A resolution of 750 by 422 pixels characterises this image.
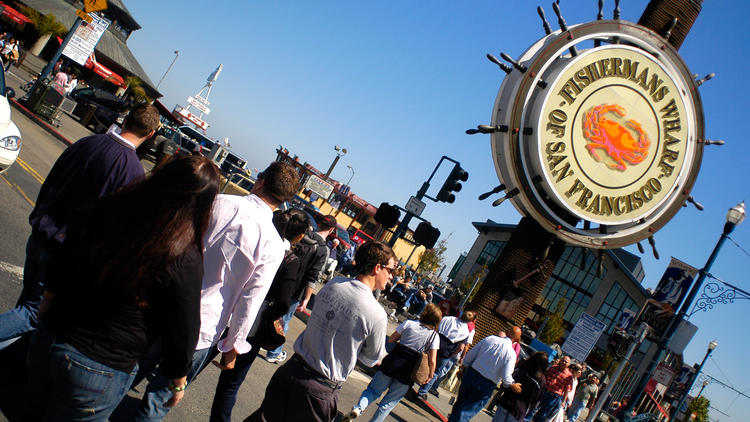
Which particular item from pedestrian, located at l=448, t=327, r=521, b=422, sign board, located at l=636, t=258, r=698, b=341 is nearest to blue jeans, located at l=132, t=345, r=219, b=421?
pedestrian, located at l=448, t=327, r=521, b=422

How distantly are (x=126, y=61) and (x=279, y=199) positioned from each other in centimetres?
5074

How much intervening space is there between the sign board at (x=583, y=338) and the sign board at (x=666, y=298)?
1056 millimetres

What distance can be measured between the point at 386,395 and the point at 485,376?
156 cm

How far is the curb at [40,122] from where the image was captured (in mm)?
14801

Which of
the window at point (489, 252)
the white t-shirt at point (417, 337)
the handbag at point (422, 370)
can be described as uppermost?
the window at point (489, 252)

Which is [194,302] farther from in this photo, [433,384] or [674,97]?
[433,384]

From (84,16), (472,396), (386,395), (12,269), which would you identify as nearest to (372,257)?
(386,395)

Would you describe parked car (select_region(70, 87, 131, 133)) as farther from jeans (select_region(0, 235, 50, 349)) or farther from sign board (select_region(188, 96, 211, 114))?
sign board (select_region(188, 96, 211, 114))

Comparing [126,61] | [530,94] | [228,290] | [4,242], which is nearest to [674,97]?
[530,94]

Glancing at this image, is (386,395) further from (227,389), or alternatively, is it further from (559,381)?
(559,381)

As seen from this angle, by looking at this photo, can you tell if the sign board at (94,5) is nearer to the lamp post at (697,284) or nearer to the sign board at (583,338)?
the sign board at (583,338)

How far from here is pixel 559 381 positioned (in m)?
9.65

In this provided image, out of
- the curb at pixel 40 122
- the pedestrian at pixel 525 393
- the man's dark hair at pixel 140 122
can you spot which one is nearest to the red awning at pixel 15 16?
the curb at pixel 40 122

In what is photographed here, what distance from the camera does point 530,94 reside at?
6352mm
